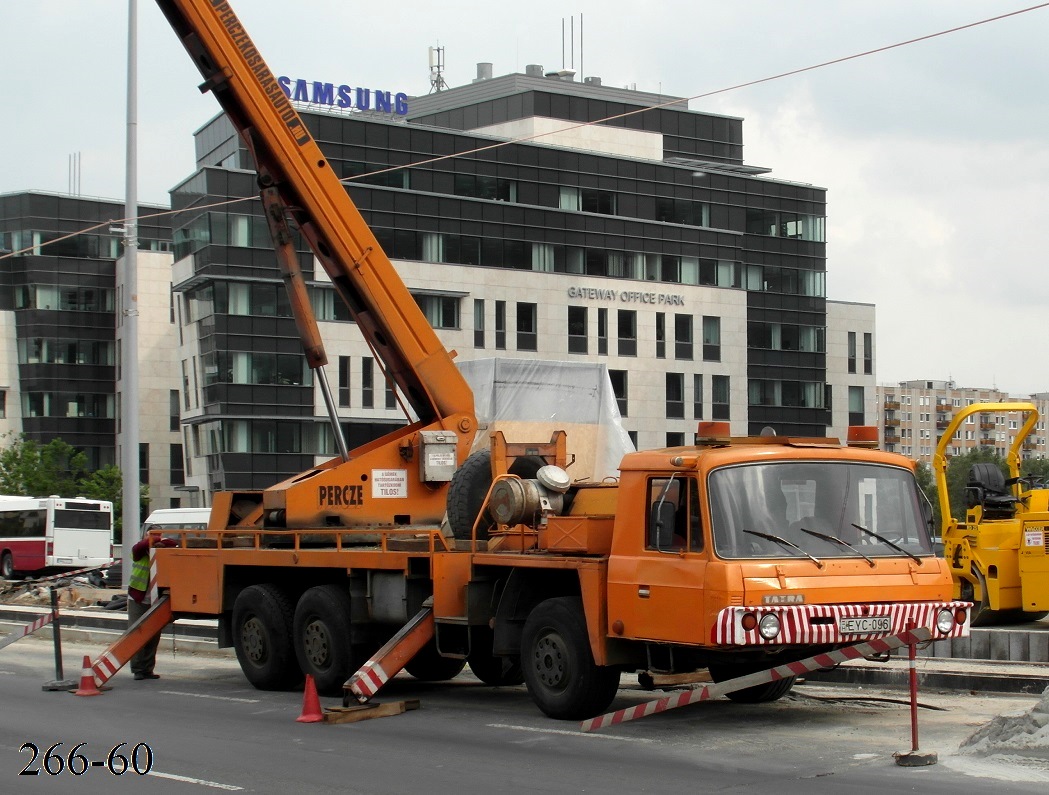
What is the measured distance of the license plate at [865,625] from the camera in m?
10.7

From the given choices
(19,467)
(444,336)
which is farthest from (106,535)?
(19,467)

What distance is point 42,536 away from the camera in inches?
1987

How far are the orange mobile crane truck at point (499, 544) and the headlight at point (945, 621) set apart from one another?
0.02 metres

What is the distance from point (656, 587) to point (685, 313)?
63160mm

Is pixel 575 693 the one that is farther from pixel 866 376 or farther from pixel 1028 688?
pixel 866 376

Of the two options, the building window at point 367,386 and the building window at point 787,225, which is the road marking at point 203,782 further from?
the building window at point 787,225

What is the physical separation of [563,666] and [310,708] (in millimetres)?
2409

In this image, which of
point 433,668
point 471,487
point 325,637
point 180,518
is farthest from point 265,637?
point 180,518

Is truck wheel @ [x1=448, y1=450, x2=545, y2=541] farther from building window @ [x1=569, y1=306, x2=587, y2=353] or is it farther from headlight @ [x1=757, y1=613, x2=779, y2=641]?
building window @ [x1=569, y1=306, x2=587, y2=353]

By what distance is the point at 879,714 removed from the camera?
40.2 feet

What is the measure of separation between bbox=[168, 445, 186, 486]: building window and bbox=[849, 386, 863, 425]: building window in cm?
3858

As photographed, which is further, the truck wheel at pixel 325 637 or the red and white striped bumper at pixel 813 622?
the truck wheel at pixel 325 637

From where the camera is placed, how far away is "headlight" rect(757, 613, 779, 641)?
34.2 feet
